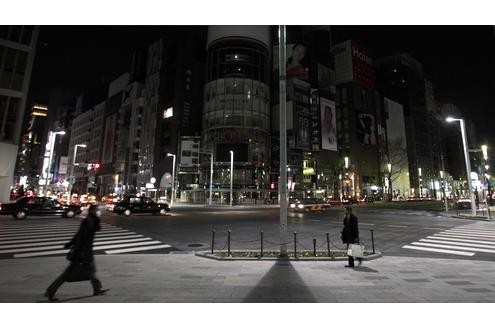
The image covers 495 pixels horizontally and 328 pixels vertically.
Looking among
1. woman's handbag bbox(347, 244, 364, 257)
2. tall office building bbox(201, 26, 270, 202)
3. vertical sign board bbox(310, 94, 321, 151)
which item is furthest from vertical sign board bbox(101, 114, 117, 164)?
woman's handbag bbox(347, 244, 364, 257)

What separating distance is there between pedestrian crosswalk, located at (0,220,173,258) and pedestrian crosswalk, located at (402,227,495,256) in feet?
37.1

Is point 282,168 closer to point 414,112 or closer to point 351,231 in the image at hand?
point 351,231

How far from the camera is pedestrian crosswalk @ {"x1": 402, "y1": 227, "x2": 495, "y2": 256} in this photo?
39.2ft

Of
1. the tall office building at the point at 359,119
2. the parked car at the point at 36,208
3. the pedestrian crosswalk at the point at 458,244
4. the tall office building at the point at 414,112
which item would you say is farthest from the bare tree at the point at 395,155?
the parked car at the point at 36,208

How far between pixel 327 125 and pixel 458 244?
8797cm

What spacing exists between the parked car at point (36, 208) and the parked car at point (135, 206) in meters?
3.60

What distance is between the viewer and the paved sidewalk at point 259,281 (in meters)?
6.13

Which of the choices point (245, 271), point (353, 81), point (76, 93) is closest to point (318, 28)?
point (353, 81)

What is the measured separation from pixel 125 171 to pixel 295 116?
2294 inches

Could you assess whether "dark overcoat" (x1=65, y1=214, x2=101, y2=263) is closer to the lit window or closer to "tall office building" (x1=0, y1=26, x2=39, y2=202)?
"tall office building" (x1=0, y1=26, x2=39, y2=202)

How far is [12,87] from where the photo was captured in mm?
32188

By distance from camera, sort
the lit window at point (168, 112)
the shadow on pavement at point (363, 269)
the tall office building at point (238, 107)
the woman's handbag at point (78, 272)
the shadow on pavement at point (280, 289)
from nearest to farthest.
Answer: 1. the woman's handbag at point (78, 272)
2. the shadow on pavement at point (280, 289)
3. the shadow on pavement at point (363, 269)
4. the tall office building at point (238, 107)
5. the lit window at point (168, 112)

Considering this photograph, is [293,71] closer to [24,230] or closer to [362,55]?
[24,230]

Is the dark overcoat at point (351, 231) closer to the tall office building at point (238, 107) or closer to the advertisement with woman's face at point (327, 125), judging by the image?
the tall office building at point (238, 107)
